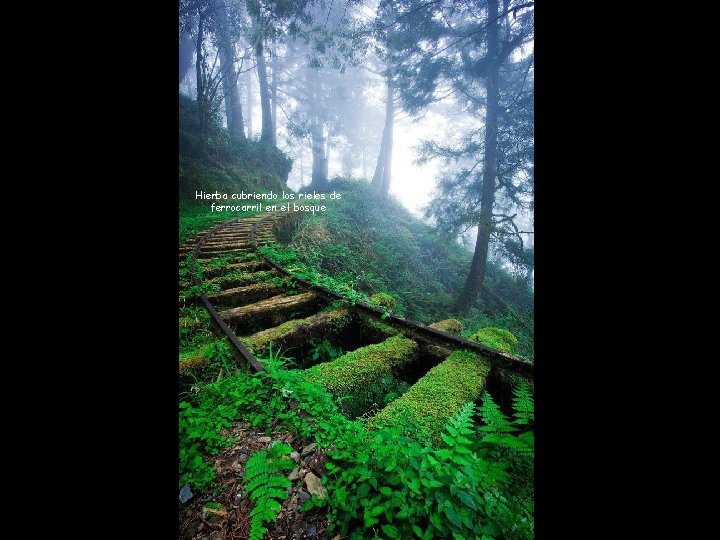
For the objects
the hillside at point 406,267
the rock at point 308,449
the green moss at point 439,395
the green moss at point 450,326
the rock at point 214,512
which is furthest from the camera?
the hillside at point 406,267

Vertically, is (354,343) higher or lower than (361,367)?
lower

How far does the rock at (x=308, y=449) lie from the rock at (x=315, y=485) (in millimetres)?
128

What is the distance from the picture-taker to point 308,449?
182cm

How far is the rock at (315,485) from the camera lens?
1.57 m

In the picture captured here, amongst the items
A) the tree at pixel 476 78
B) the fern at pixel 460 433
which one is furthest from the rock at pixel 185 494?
the tree at pixel 476 78

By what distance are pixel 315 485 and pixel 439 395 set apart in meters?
1.07

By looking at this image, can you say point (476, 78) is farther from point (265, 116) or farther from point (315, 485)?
point (265, 116)

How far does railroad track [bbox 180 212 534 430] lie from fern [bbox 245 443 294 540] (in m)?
0.67

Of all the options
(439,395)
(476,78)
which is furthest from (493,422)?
(476,78)

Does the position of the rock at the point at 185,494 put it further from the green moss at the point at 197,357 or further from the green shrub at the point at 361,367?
the green moss at the point at 197,357
